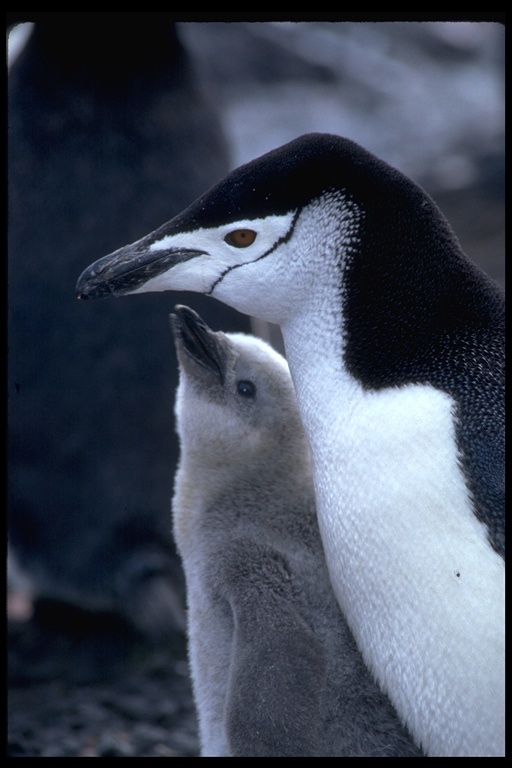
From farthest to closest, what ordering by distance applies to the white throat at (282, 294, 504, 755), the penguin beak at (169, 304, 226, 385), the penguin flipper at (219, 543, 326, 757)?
1. the penguin beak at (169, 304, 226, 385)
2. the penguin flipper at (219, 543, 326, 757)
3. the white throat at (282, 294, 504, 755)

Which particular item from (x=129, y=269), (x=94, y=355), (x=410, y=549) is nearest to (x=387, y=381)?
(x=410, y=549)

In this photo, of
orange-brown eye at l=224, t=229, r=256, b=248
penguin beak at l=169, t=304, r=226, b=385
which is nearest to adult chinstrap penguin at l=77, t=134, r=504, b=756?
orange-brown eye at l=224, t=229, r=256, b=248

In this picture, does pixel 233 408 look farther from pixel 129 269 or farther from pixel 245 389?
pixel 129 269

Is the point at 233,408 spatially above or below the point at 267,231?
below

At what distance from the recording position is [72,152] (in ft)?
8.82

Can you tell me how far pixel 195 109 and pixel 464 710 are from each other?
204cm

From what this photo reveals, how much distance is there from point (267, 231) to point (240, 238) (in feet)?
0.12

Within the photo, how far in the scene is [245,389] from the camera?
168cm

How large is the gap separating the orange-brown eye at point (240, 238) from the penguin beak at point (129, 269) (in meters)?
0.04

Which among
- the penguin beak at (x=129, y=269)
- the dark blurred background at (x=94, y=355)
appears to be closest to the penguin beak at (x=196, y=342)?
the penguin beak at (x=129, y=269)

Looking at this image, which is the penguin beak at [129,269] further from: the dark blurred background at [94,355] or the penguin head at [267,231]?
the dark blurred background at [94,355]

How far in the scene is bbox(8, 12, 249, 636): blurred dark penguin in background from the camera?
8.66 feet

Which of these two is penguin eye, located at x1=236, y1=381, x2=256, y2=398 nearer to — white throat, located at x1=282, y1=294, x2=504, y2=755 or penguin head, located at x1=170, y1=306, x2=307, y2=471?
penguin head, located at x1=170, y1=306, x2=307, y2=471
